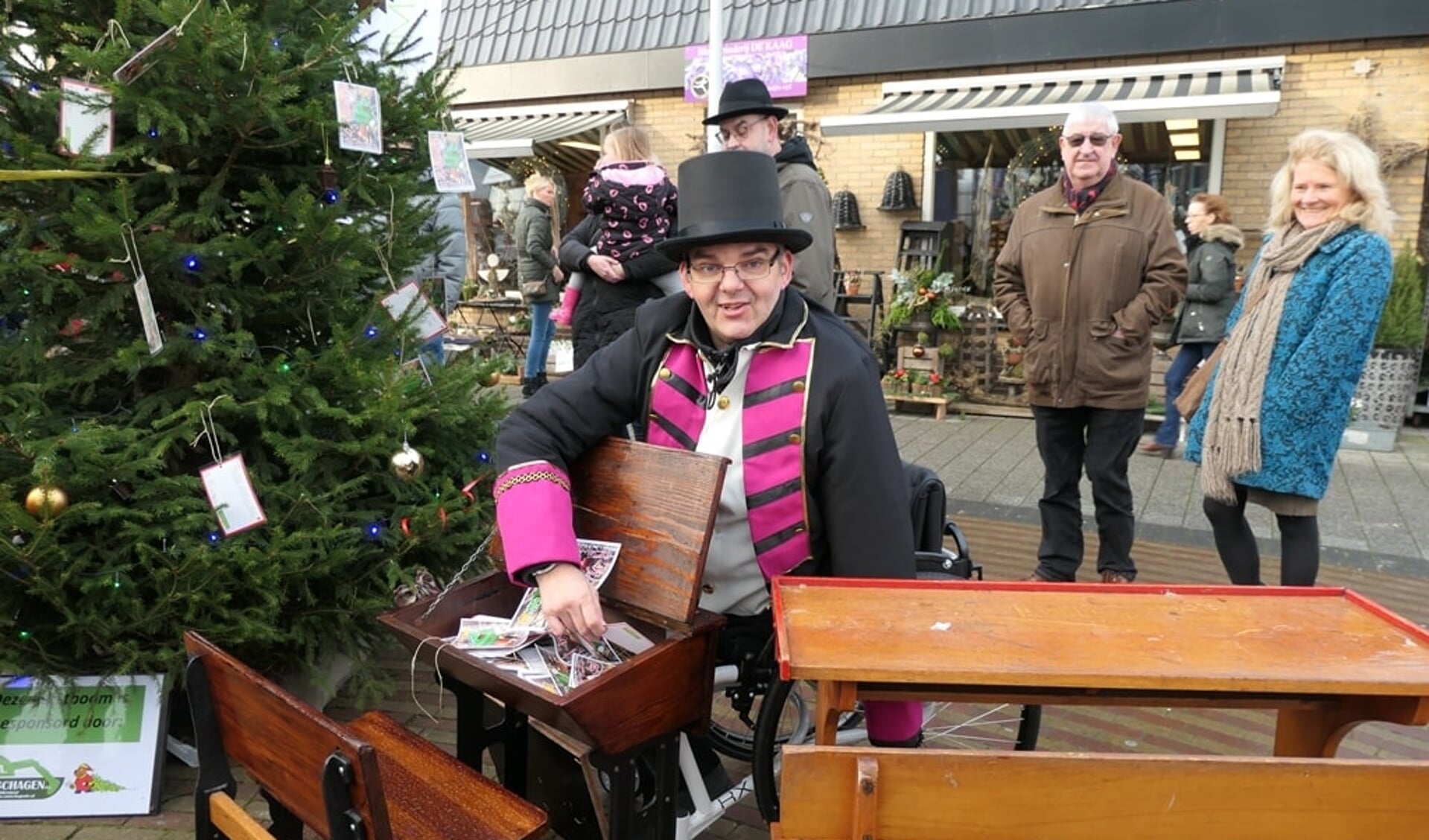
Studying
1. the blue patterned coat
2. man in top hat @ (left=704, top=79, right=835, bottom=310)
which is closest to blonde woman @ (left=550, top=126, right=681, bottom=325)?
man in top hat @ (left=704, top=79, right=835, bottom=310)

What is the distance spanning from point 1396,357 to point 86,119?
28.2 ft

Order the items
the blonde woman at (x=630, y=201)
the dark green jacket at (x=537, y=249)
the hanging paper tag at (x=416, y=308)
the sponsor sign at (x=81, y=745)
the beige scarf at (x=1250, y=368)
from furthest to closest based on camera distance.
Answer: the dark green jacket at (x=537, y=249)
the blonde woman at (x=630, y=201)
the beige scarf at (x=1250, y=368)
the hanging paper tag at (x=416, y=308)
the sponsor sign at (x=81, y=745)

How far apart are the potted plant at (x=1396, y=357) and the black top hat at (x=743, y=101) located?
592cm

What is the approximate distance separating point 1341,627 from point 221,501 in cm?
257

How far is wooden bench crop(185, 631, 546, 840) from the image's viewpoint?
1.42 m

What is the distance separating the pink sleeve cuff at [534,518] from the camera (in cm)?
195

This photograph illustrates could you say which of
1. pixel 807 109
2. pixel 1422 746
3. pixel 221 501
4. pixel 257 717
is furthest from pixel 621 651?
pixel 807 109

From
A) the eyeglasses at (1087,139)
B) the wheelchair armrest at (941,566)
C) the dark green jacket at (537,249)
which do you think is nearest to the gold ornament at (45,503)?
the wheelchair armrest at (941,566)

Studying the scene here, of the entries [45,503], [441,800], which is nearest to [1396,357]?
[441,800]

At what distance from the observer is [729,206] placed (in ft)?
6.67

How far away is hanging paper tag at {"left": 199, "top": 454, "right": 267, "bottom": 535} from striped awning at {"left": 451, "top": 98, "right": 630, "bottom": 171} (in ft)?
28.8

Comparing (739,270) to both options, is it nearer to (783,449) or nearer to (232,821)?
(783,449)

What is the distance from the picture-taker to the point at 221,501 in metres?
2.51

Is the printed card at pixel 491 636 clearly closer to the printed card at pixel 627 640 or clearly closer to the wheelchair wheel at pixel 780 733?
the printed card at pixel 627 640
